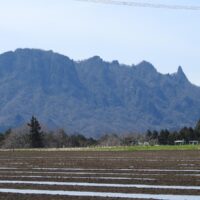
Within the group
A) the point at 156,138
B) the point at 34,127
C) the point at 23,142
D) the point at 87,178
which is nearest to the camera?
the point at 87,178

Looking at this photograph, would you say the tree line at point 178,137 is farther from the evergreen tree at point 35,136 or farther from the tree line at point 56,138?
the evergreen tree at point 35,136

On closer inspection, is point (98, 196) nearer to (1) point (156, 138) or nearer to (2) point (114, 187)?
(2) point (114, 187)

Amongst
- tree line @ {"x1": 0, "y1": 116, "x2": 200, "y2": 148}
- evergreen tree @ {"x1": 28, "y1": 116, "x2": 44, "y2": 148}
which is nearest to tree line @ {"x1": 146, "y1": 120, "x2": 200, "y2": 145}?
tree line @ {"x1": 0, "y1": 116, "x2": 200, "y2": 148}

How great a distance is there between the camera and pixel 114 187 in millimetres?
18812

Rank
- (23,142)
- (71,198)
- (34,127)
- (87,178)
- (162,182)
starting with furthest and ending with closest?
(23,142)
(34,127)
(87,178)
(162,182)
(71,198)

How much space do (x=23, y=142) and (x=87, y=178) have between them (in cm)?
9327

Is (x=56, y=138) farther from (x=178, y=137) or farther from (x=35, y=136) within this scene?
(x=178, y=137)

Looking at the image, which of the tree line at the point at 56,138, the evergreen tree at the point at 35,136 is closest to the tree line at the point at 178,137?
the tree line at the point at 56,138

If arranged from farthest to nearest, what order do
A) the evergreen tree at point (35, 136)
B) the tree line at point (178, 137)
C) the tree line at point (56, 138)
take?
the tree line at point (178, 137) → the tree line at point (56, 138) → the evergreen tree at point (35, 136)

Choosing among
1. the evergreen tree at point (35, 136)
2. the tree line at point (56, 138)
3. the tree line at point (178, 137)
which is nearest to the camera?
the evergreen tree at point (35, 136)

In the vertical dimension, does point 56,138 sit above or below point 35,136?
above

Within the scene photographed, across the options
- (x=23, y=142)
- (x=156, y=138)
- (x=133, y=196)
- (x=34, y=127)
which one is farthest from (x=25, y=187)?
(x=156, y=138)

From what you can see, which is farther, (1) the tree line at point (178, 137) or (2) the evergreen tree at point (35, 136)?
(1) the tree line at point (178, 137)

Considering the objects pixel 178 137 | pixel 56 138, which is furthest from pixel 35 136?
pixel 178 137
